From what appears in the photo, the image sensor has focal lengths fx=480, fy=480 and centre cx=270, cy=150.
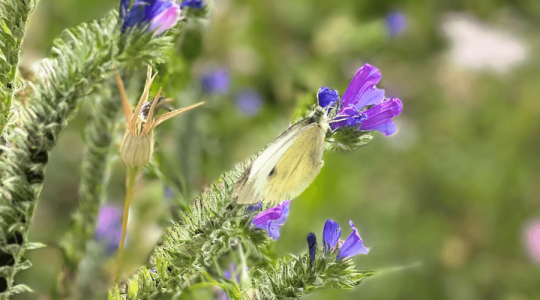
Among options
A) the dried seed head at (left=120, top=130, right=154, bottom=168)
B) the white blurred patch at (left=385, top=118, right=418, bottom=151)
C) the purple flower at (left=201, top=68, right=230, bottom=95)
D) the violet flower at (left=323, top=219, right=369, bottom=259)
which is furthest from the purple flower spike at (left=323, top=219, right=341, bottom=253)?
the white blurred patch at (left=385, top=118, right=418, bottom=151)

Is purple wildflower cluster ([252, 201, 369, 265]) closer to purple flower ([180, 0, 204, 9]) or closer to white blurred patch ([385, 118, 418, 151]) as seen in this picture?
purple flower ([180, 0, 204, 9])

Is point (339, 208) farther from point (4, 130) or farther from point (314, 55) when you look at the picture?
point (4, 130)

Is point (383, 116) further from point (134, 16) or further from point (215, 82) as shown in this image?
point (215, 82)

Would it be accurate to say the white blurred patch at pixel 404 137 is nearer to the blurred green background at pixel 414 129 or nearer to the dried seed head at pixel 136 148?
the blurred green background at pixel 414 129

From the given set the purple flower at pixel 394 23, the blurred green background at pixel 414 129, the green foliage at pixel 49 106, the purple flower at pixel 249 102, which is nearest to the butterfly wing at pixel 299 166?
the green foliage at pixel 49 106

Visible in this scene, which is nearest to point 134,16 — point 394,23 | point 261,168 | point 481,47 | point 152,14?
point 152,14
